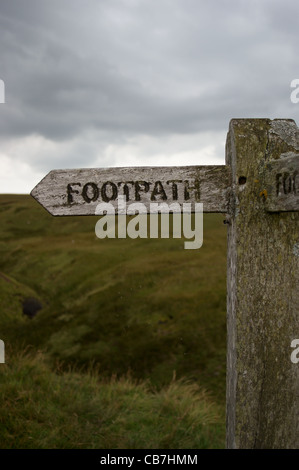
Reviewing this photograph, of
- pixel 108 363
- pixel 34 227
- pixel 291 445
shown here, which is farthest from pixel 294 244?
pixel 34 227

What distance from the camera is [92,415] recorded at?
6402 millimetres

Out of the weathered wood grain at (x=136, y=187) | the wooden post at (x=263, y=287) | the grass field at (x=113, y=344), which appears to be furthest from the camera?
the grass field at (x=113, y=344)

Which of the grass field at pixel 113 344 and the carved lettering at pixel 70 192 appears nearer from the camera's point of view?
the carved lettering at pixel 70 192

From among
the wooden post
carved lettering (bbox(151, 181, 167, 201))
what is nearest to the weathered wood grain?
carved lettering (bbox(151, 181, 167, 201))

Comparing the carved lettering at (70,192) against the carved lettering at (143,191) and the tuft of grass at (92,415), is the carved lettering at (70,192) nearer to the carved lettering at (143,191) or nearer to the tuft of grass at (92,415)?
the carved lettering at (143,191)

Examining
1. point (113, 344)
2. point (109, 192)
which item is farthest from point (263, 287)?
point (113, 344)

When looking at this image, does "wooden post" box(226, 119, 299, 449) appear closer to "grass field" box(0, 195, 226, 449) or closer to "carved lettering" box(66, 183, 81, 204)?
"carved lettering" box(66, 183, 81, 204)

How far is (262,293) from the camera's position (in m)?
2.95

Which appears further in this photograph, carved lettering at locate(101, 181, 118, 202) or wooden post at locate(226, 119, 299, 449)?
carved lettering at locate(101, 181, 118, 202)

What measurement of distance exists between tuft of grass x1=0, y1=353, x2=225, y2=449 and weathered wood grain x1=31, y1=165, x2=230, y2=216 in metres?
3.54

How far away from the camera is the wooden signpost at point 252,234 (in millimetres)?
2928

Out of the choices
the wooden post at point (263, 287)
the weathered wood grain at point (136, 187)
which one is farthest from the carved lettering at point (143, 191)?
the wooden post at point (263, 287)

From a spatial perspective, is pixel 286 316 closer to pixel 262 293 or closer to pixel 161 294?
pixel 262 293

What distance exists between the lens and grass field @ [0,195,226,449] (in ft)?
19.9
